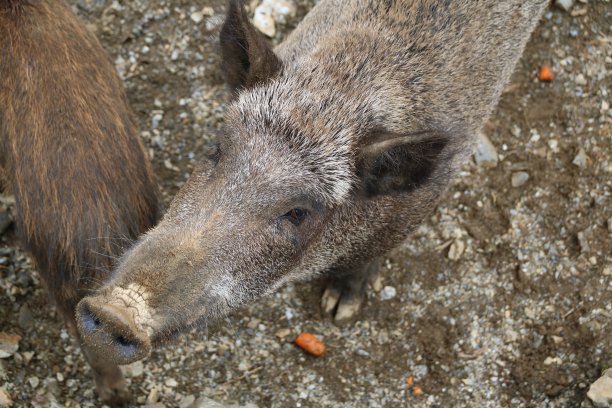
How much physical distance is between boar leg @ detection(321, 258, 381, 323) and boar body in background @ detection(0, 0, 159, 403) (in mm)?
1387

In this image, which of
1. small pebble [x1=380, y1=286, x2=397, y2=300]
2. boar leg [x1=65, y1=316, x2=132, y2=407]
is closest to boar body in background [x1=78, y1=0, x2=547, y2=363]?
small pebble [x1=380, y1=286, x2=397, y2=300]

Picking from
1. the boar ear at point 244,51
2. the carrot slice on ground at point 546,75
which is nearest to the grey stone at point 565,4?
the carrot slice on ground at point 546,75

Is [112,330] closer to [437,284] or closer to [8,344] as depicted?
[8,344]

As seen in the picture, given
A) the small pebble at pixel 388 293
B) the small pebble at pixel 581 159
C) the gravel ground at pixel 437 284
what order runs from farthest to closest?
the small pebble at pixel 581 159 → the small pebble at pixel 388 293 → the gravel ground at pixel 437 284

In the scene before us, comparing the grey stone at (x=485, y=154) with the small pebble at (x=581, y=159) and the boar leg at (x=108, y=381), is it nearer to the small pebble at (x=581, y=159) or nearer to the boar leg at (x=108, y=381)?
→ the small pebble at (x=581, y=159)

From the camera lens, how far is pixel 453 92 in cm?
432

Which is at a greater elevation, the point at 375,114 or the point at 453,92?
the point at 375,114

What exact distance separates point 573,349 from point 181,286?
2619mm

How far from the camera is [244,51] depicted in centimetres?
395

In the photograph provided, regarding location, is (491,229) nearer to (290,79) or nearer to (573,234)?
(573,234)

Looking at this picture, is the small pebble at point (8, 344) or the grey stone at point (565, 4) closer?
the small pebble at point (8, 344)

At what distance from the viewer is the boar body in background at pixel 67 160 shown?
12.3 feet

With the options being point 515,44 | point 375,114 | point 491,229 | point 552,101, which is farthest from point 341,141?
point 552,101

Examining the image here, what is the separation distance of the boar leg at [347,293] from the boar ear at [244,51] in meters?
1.49
